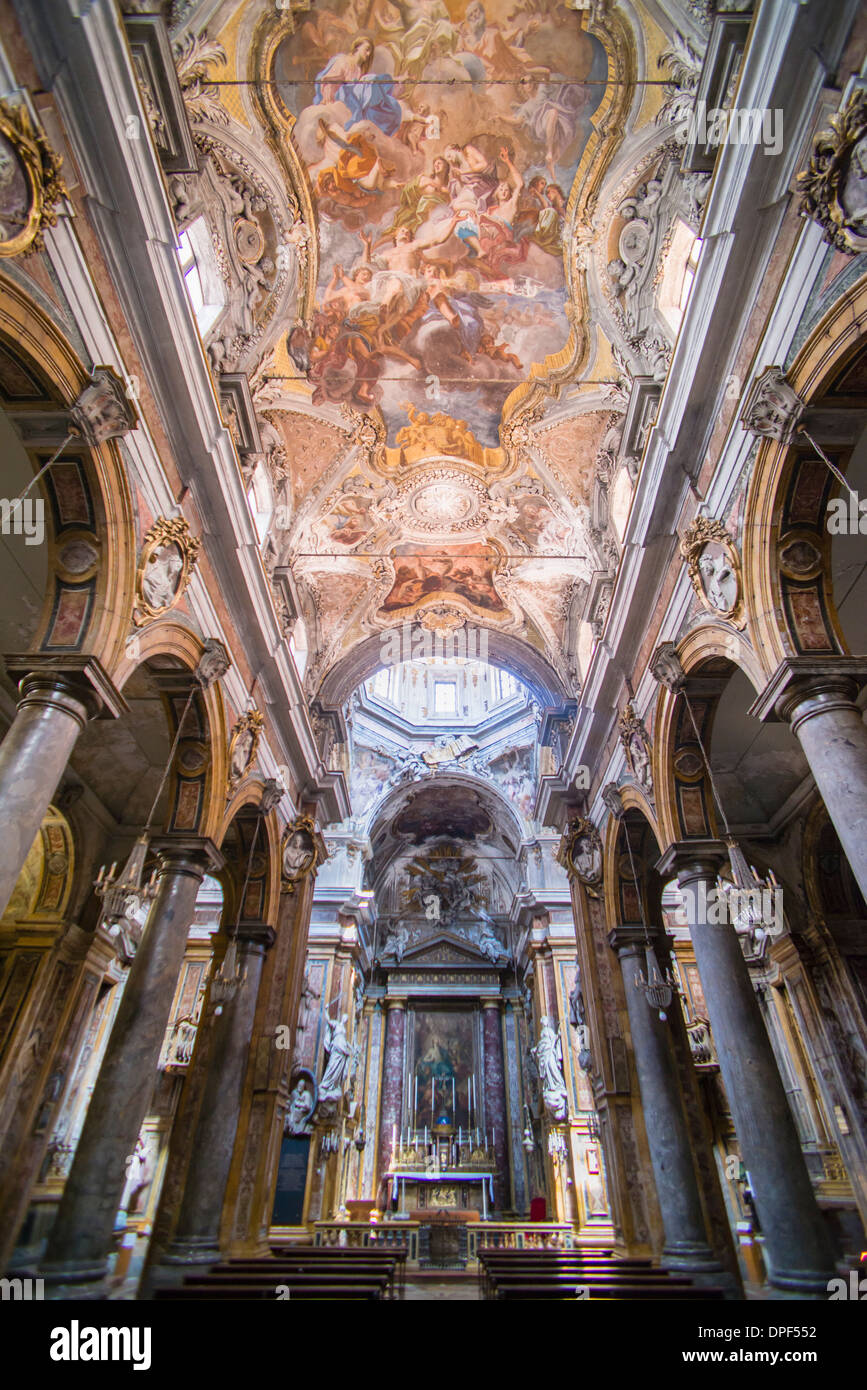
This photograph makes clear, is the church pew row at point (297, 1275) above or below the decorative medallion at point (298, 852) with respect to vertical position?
below

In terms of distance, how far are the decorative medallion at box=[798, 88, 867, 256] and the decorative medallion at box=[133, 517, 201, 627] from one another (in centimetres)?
636

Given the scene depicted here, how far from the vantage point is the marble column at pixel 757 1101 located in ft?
21.5

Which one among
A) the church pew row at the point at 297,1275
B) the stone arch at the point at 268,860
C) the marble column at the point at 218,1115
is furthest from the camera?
the stone arch at the point at 268,860

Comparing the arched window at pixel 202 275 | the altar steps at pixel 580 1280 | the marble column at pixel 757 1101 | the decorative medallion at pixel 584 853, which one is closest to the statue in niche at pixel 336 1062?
the decorative medallion at pixel 584 853

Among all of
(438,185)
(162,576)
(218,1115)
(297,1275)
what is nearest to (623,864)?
(218,1115)

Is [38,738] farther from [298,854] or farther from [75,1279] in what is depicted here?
[298,854]

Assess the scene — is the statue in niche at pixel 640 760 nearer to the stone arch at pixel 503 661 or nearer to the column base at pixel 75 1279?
the stone arch at pixel 503 661

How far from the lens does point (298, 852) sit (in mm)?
13758

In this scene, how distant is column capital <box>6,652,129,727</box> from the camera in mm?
5945

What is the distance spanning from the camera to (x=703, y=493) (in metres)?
7.93

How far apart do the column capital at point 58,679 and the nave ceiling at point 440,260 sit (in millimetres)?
4744

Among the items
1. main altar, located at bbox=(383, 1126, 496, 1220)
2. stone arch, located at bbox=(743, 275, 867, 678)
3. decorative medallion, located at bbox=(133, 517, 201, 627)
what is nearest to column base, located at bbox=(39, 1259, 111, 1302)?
decorative medallion, located at bbox=(133, 517, 201, 627)

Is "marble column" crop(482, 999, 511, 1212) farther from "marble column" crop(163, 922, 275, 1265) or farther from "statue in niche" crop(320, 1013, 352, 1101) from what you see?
"marble column" crop(163, 922, 275, 1265)

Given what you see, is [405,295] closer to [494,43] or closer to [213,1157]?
[494,43]
